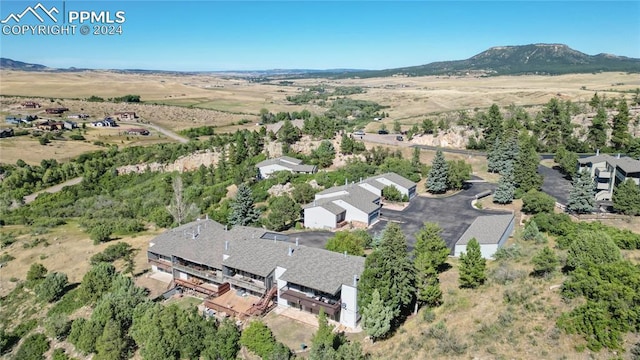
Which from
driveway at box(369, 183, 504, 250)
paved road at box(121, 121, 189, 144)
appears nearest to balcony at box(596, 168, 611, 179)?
driveway at box(369, 183, 504, 250)

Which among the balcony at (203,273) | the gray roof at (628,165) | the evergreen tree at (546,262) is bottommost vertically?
the balcony at (203,273)

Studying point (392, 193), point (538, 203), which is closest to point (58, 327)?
point (392, 193)

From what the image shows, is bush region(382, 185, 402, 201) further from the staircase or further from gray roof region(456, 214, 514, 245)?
the staircase

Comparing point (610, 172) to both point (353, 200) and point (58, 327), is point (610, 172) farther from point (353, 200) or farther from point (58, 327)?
point (58, 327)

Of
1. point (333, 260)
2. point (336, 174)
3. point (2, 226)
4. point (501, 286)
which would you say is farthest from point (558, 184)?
point (2, 226)

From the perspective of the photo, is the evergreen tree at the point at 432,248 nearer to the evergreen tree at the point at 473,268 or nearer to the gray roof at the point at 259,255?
the evergreen tree at the point at 473,268

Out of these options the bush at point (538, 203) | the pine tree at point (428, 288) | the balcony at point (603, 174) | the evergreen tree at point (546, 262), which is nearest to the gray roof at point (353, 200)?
the bush at point (538, 203)
